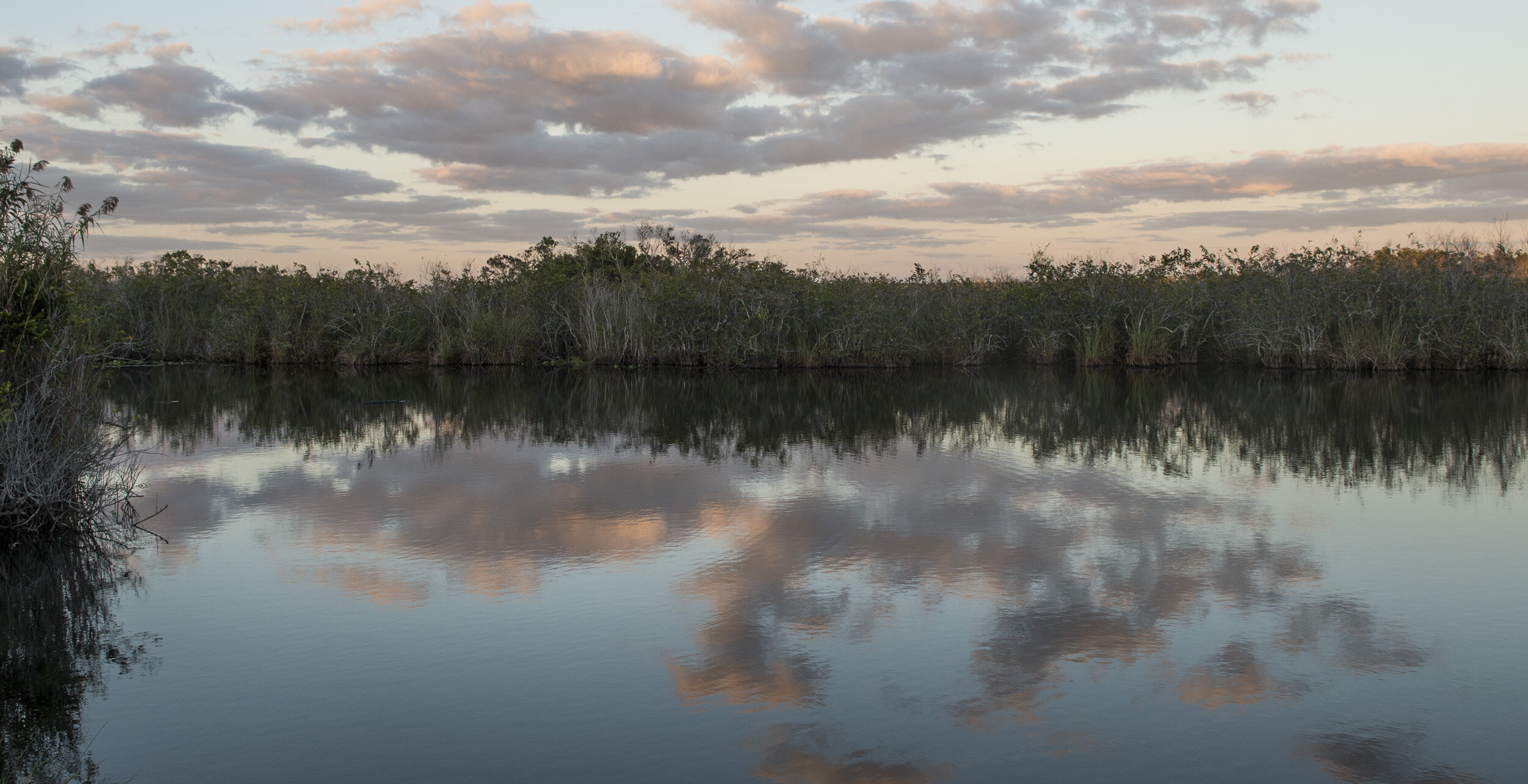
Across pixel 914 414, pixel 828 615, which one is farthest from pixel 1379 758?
pixel 914 414

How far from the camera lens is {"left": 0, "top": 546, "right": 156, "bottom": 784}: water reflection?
13.4 feet

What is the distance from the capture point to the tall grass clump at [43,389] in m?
7.54

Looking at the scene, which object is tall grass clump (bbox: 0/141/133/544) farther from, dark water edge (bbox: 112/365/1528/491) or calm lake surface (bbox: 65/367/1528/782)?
dark water edge (bbox: 112/365/1528/491)

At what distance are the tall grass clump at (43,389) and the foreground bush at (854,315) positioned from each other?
22637mm

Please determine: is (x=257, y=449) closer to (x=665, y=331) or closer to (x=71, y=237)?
(x=71, y=237)

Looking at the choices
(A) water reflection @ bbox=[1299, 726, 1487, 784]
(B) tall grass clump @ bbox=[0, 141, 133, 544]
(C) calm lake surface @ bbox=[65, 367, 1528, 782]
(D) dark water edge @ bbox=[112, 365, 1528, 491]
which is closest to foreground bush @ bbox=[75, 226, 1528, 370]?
(D) dark water edge @ bbox=[112, 365, 1528, 491]

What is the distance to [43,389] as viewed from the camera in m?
7.58

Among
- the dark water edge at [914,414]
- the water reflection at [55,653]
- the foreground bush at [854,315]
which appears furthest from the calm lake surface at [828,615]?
the foreground bush at [854,315]

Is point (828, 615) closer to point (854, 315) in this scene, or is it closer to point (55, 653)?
point (55, 653)

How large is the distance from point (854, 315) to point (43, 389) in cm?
2467

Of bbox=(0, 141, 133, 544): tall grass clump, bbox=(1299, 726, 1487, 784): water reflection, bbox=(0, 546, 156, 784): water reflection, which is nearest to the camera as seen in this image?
bbox=(1299, 726, 1487, 784): water reflection

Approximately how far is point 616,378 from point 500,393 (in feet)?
17.5

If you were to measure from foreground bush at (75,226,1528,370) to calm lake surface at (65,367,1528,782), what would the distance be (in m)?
17.9

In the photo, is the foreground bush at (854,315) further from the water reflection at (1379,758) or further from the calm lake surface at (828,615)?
the water reflection at (1379,758)
